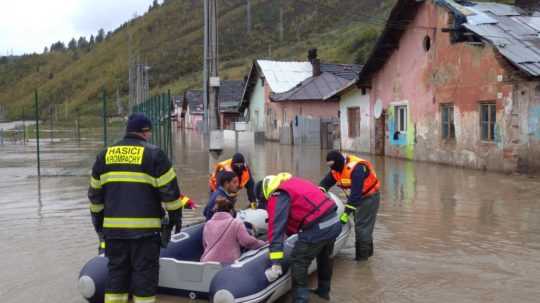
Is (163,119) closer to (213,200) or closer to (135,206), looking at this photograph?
(213,200)

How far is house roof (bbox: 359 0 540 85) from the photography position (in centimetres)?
1627

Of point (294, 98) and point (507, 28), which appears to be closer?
point (507, 28)

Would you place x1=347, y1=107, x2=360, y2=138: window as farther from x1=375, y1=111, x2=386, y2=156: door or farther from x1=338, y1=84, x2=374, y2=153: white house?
x1=375, y1=111, x2=386, y2=156: door

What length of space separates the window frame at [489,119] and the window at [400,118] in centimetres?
467

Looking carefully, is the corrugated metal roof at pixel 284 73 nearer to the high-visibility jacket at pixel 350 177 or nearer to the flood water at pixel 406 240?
the flood water at pixel 406 240

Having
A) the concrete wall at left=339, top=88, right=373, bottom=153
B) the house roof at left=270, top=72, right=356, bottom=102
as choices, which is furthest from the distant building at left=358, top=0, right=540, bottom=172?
the house roof at left=270, top=72, right=356, bottom=102

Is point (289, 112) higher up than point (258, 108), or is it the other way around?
point (258, 108)

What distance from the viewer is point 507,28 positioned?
18.1 metres

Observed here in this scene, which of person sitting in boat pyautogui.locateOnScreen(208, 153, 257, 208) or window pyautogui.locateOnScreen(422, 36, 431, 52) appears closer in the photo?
person sitting in boat pyautogui.locateOnScreen(208, 153, 257, 208)

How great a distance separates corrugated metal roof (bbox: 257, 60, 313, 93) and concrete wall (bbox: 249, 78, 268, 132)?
1056 mm

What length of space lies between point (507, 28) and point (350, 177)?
42.1 feet

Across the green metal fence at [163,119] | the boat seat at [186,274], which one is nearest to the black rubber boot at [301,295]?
the boat seat at [186,274]

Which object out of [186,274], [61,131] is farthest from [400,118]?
[61,131]

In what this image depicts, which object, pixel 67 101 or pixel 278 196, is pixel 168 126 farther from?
pixel 67 101
